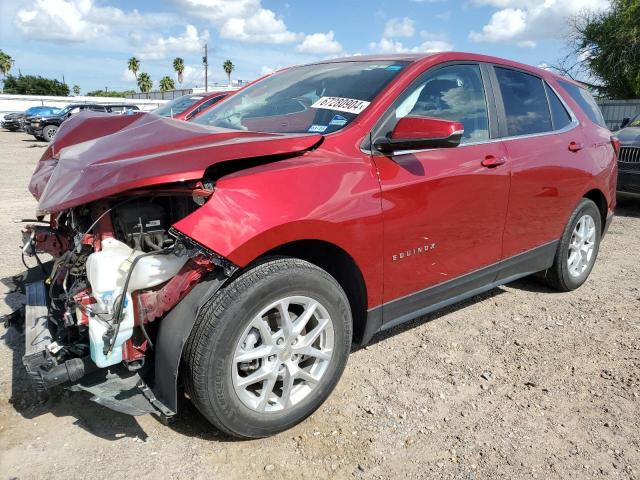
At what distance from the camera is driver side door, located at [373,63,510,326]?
275 centimetres

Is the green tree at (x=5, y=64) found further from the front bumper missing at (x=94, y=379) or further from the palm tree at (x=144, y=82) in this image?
the front bumper missing at (x=94, y=379)

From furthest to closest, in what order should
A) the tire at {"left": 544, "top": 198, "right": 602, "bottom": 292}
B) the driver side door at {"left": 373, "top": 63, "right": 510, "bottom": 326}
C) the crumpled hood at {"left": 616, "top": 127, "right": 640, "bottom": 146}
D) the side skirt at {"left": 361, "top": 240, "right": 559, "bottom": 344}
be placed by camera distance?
the crumpled hood at {"left": 616, "top": 127, "right": 640, "bottom": 146} < the tire at {"left": 544, "top": 198, "right": 602, "bottom": 292} < the side skirt at {"left": 361, "top": 240, "right": 559, "bottom": 344} < the driver side door at {"left": 373, "top": 63, "right": 510, "bottom": 326}

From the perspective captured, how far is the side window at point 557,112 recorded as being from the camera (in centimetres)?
396

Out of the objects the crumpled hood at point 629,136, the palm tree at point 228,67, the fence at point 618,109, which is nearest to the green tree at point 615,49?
the fence at point 618,109

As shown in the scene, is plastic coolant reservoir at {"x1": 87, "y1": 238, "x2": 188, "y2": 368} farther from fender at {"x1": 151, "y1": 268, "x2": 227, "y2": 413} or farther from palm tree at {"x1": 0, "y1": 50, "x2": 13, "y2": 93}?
palm tree at {"x1": 0, "y1": 50, "x2": 13, "y2": 93}

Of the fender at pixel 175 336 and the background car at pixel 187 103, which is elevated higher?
the background car at pixel 187 103

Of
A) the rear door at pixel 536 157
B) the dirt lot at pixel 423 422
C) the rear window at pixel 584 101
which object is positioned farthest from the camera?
the rear window at pixel 584 101

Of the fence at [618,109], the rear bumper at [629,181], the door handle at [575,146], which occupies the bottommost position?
the rear bumper at [629,181]

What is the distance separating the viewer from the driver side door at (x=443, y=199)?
9.01 ft

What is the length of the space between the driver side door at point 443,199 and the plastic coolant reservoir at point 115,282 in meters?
1.13

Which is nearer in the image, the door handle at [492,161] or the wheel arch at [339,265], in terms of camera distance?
the wheel arch at [339,265]

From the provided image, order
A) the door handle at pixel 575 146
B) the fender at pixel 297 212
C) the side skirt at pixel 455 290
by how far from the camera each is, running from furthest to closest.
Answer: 1. the door handle at pixel 575 146
2. the side skirt at pixel 455 290
3. the fender at pixel 297 212

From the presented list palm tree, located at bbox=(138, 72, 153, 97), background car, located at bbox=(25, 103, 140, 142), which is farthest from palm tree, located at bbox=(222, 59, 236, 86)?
background car, located at bbox=(25, 103, 140, 142)

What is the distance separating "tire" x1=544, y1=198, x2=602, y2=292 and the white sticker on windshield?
2254mm
